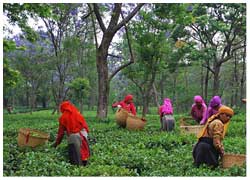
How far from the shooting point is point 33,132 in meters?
7.80

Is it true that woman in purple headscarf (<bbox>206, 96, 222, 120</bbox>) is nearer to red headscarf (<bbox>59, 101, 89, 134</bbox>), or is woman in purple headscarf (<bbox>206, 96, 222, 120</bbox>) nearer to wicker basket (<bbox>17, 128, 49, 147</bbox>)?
red headscarf (<bbox>59, 101, 89, 134</bbox>)

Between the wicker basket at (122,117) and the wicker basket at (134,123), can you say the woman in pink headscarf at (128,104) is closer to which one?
the wicker basket at (122,117)

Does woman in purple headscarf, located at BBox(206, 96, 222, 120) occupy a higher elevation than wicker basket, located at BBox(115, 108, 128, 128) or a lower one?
higher

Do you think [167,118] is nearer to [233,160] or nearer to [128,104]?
[128,104]

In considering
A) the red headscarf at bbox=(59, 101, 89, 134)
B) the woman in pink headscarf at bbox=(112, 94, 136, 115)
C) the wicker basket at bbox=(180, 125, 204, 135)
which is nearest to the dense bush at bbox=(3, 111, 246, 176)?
the red headscarf at bbox=(59, 101, 89, 134)

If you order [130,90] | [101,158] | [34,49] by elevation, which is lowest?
[101,158]

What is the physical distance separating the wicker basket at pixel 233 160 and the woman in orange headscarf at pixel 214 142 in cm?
9

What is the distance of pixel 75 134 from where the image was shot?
6625 mm

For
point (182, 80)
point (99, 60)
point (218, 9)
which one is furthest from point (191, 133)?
point (182, 80)

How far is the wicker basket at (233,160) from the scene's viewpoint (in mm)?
5785

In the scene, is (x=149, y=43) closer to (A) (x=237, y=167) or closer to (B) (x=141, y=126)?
(B) (x=141, y=126)

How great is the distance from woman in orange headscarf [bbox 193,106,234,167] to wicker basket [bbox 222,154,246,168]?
0.09 metres

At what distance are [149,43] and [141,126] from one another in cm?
686

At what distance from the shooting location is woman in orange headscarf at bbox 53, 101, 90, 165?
648cm
